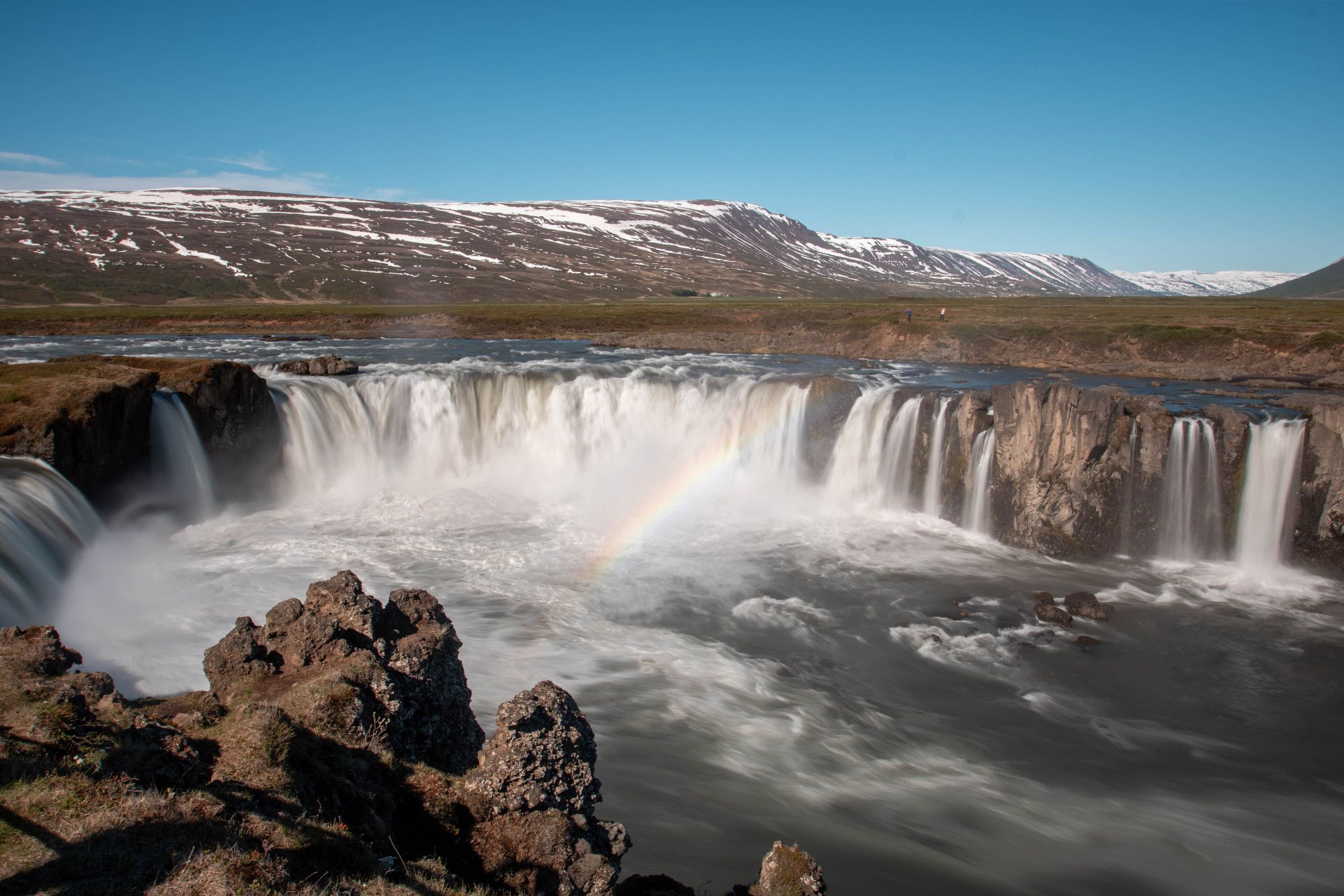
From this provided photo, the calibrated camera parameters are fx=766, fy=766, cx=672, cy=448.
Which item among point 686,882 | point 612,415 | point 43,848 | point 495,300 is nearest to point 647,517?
point 612,415

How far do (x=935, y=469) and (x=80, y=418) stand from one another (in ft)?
78.5

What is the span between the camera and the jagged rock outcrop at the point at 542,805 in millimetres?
5695

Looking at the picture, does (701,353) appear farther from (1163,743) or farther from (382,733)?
(382,733)

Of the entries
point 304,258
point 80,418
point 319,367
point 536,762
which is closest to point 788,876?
point 536,762

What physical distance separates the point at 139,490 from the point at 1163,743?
24.3m

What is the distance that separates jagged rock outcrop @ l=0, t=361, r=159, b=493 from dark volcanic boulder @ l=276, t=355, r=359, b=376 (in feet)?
28.7

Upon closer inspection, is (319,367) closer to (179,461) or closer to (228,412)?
(228,412)

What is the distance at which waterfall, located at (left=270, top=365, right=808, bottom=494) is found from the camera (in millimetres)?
27250

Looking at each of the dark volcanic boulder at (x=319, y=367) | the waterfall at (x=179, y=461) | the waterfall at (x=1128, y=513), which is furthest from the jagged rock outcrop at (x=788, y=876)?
the dark volcanic boulder at (x=319, y=367)

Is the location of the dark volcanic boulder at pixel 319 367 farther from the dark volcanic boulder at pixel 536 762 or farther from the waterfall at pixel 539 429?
the dark volcanic boulder at pixel 536 762

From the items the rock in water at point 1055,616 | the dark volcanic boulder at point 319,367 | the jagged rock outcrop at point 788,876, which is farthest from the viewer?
the dark volcanic boulder at point 319,367

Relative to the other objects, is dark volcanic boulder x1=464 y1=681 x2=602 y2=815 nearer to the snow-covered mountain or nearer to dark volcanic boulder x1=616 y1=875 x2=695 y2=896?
dark volcanic boulder x1=616 y1=875 x2=695 y2=896

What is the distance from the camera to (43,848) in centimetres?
427

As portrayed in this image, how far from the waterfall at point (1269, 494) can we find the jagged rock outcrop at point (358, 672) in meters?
21.8
